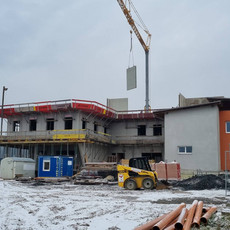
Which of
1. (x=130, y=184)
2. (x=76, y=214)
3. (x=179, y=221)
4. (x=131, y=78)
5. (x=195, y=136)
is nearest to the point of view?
(x=179, y=221)

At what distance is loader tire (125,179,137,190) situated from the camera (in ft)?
66.8

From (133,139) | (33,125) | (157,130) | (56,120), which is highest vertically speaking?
(56,120)

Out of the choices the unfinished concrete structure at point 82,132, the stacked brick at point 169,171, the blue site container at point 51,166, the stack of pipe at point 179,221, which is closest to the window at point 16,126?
the unfinished concrete structure at point 82,132

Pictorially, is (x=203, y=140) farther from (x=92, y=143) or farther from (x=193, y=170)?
(x=92, y=143)

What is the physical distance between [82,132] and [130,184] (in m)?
15.4

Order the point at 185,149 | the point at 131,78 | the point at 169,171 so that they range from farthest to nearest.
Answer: the point at 131,78
the point at 185,149
the point at 169,171

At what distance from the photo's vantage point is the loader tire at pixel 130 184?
66.8 ft

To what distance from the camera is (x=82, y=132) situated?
34.9m

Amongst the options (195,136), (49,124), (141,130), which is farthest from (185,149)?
(49,124)

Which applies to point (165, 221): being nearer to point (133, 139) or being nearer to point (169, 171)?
point (169, 171)

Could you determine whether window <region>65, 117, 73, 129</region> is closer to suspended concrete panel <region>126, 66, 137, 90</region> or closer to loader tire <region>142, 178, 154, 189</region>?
suspended concrete panel <region>126, 66, 137, 90</region>

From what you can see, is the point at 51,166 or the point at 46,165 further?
the point at 46,165

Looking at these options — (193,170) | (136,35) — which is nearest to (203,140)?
(193,170)

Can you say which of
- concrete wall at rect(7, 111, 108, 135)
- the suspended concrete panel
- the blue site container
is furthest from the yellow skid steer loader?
the suspended concrete panel
